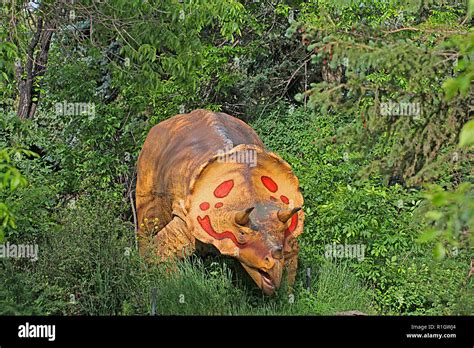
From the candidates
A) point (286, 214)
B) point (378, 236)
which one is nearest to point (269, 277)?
point (286, 214)

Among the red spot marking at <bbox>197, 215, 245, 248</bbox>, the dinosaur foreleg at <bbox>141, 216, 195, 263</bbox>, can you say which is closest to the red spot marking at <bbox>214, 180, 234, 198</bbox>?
the red spot marking at <bbox>197, 215, 245, 248</bbox>

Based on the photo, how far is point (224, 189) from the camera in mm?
9023

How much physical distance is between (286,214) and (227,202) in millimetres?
742

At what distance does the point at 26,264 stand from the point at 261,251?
2.41m

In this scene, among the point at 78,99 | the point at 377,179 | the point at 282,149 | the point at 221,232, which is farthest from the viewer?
the point at 282,149

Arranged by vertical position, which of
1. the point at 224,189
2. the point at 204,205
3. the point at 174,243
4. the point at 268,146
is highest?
the point at 268,146

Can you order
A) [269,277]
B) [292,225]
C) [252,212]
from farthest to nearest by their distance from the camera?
[292,225] → [252,212] → [269,277]

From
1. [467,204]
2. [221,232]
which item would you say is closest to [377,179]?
[221,232]

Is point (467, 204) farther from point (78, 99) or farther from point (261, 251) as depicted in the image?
point (78, 99)

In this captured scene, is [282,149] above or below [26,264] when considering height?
above

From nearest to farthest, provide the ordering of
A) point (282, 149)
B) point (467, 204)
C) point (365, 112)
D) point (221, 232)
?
point (467, 204) → point (365, 112) → point (221, 232) → point (282, 149)

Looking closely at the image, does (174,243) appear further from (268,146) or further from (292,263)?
(268,146)

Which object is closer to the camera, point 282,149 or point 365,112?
point 365,112
